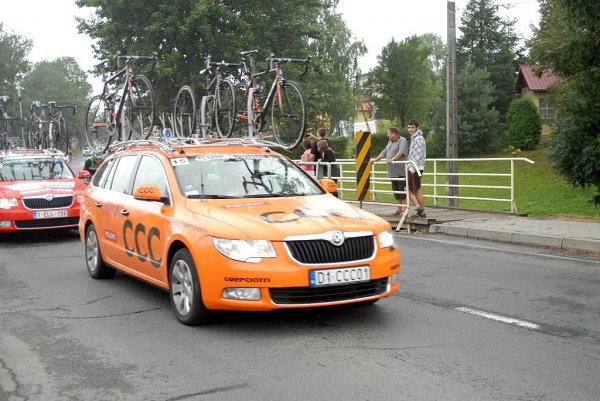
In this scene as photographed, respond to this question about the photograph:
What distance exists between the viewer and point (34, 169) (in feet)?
47.2

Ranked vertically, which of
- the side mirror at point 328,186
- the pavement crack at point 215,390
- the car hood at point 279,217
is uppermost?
the side mirror at point 328,186

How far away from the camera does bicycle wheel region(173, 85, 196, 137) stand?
13.1 m

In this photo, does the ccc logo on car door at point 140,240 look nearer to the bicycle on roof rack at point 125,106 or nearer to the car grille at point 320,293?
the car grille at point 320,293

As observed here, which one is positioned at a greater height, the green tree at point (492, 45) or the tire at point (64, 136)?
the green tree at point (492, 45)

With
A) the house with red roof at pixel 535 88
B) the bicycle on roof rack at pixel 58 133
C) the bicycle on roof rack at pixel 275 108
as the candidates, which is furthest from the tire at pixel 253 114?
the house with red roof at pixel 535 88

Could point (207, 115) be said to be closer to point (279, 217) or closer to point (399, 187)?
point (399, 187)

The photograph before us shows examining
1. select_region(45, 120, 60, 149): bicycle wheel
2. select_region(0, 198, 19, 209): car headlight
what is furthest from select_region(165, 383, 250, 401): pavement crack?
select_region(45, 120, 60, 149): bicycle wheel

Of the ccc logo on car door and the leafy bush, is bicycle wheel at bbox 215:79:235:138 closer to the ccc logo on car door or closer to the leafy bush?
the ccc logo on car door

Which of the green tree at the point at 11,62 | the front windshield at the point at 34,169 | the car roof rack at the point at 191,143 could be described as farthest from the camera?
the green tree at the point at 11,62

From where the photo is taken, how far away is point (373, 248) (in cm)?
620

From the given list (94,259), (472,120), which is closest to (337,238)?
(94,259)

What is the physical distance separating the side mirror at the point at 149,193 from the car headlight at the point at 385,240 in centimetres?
214

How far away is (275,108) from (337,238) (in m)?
5.84

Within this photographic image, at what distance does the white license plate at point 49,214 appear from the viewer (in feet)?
42.7
